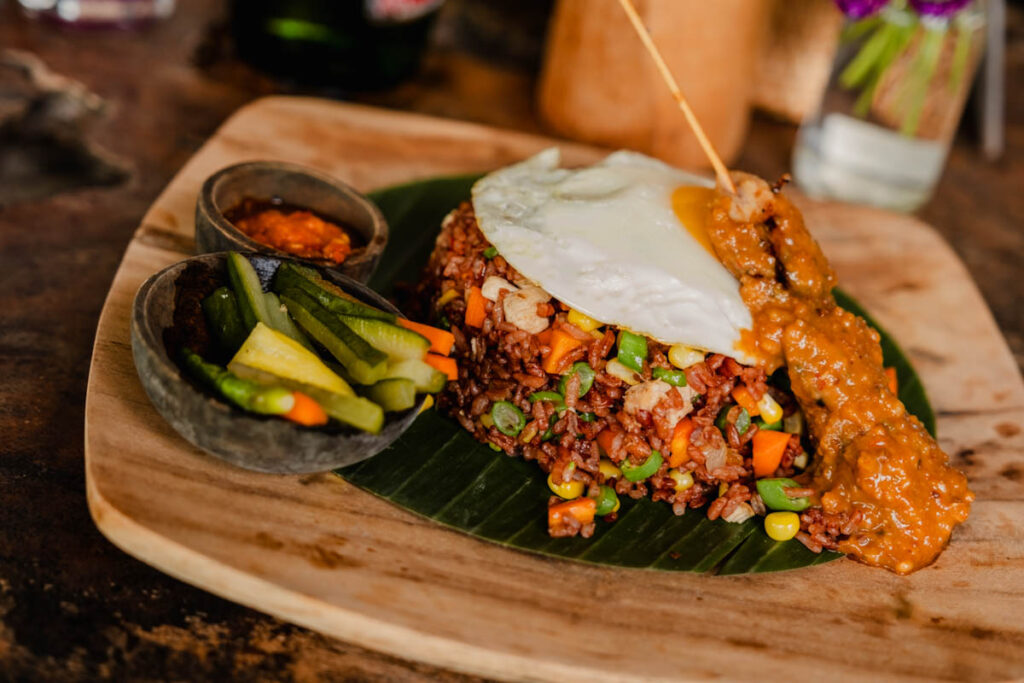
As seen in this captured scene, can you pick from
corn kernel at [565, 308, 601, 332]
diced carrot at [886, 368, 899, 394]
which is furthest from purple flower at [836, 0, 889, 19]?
corn kernel at [565, 308, 601, 332]

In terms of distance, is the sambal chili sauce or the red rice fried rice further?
the sambal chili sauce

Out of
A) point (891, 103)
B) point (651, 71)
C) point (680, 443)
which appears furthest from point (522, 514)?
point (891, 103)

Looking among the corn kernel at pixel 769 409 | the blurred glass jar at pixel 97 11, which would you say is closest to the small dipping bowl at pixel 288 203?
the corn kernel at pixel 769 409

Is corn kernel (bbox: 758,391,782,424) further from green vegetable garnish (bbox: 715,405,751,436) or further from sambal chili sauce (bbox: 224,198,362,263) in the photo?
sambal chili sauce (bbox: 224,198,362,263)

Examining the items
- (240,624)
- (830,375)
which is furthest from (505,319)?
(240,624)

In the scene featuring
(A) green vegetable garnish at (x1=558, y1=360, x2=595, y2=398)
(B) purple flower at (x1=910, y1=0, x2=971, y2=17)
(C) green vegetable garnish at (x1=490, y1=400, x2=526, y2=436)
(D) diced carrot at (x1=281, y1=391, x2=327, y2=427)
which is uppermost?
(B) purple flower at (x1=910, y1=0, x2=971, y2=17)

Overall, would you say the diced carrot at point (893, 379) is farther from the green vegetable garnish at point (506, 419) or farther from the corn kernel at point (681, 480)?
the green vegetable garnish at point (506, 419)

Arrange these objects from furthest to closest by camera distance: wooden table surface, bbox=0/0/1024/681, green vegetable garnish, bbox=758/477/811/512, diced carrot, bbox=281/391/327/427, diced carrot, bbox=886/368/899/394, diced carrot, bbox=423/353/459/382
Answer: diced carrot, bbox=886/368/899/394 → green vegetable garnish, bbox=758/477/811/512 → diced carrot, bbox=423/353/459/382 → diced carrot, bbox=281/391/327/427 → wooden table surface, bbox=0/0/1024/681
